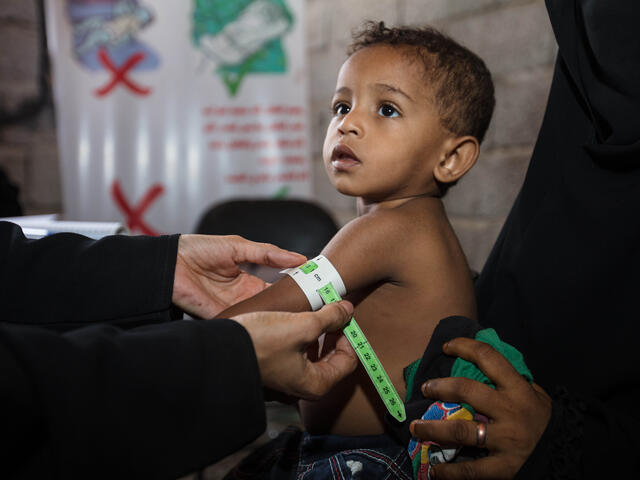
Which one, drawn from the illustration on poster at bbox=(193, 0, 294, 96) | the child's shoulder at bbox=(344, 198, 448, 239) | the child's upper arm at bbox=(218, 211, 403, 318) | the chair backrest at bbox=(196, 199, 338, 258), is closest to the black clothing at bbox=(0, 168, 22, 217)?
the chair backrest at bbox=(196, 199, 338, 258)

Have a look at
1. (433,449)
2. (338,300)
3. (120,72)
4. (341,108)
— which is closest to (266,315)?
(338,300)

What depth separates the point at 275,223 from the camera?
1.65m

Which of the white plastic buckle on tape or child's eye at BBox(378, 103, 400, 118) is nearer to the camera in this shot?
the white plastic buckle on tape

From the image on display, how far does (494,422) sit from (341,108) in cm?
62

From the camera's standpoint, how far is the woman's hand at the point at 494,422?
603 mm

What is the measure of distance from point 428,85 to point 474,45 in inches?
32.4

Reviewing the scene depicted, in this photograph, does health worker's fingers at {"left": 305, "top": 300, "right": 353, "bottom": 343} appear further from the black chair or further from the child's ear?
the black chair

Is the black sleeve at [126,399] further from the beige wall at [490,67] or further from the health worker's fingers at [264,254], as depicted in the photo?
the beige wall at [490,67]

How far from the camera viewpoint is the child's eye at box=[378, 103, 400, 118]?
0.93m

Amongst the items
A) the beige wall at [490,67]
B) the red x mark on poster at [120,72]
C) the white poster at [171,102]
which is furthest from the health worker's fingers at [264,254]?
the red x mark on poster at [120,72]

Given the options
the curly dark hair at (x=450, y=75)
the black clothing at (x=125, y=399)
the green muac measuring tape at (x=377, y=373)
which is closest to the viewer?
the black clothing at (x=125, y=399)

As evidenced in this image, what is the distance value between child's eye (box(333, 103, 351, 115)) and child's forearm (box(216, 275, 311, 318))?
37cm

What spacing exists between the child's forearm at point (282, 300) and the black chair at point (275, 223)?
82 cm

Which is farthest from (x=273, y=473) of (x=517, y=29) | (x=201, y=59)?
(x=201, y=59)
